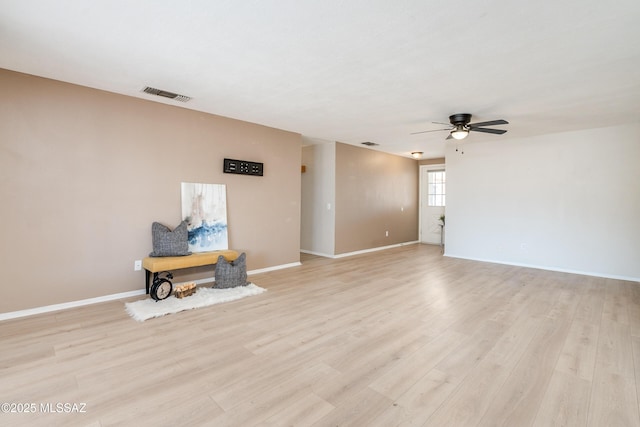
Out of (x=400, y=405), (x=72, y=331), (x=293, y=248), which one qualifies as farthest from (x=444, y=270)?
(x=72, y=331)

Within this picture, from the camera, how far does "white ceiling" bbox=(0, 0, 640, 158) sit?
204 centimetres

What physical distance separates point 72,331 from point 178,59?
276cm

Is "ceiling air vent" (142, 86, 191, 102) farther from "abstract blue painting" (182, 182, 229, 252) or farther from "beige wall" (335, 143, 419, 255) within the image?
"beige wall" (335, 143, 419, 255)

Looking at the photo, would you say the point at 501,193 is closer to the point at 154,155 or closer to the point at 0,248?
the point at 154,155

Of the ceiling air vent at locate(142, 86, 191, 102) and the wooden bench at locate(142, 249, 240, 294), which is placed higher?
the ceiling air vent at locate(142, 86, 191, 102)

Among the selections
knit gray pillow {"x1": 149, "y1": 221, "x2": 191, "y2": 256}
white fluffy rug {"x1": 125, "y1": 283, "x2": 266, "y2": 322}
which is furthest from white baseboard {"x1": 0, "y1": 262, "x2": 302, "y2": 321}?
knit gray pillow {"x1": 149, "y1": 221, "x2": 191, "y2": 256}

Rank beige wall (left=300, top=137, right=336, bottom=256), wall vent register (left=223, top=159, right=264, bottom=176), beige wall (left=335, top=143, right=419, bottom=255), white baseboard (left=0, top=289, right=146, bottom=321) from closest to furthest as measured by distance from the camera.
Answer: white baseboard (left=0, top=289, right=146, bottom=321), wall vent register (left=223, top=159, right=264, bottom=176), beige wall (left=300, top=137, right=336, bottom=256), beige wall (left=335, top=143, right=419, bottom=255)

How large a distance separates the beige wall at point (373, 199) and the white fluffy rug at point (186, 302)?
117 inches

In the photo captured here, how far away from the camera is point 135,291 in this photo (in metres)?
3.89

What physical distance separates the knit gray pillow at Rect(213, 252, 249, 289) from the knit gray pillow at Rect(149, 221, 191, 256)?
0.50 m

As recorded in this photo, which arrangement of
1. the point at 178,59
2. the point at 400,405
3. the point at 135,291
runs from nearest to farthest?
the point at 400,405 < the point at 178,59 < the point at 135,291

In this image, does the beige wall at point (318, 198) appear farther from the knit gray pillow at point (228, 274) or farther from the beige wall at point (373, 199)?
the knit gray pillow at point (228, 274)

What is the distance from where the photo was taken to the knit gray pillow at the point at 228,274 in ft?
13.5

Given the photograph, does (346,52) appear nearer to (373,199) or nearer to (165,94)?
(165,94)
